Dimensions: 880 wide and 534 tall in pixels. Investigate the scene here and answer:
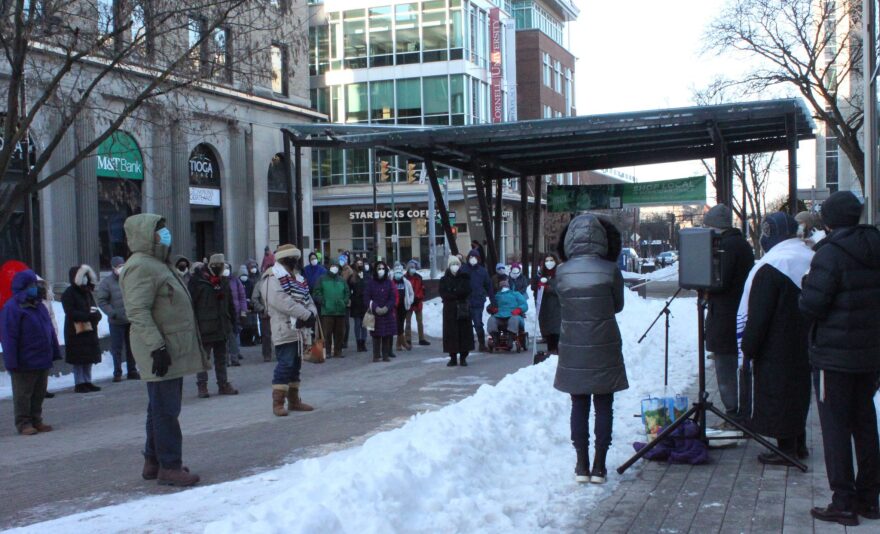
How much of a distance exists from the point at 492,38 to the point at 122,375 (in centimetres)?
3954

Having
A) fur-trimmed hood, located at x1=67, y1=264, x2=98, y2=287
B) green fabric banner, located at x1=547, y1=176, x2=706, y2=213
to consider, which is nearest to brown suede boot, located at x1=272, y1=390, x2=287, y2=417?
fur-trimmed hood, located at x1=67, y1=264, x2=98, y2=287

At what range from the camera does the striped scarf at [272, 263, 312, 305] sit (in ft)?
33.4

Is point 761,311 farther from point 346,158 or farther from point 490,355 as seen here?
point 346,158

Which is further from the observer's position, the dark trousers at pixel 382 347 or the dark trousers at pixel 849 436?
the dark trousers at pixel 382 347

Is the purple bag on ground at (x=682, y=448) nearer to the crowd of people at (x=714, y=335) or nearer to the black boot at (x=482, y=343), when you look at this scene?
the crowd of people at (x=714, y=335)

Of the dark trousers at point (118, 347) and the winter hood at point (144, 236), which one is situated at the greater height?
the winter hood at point (144, 236)

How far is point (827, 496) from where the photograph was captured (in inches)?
236

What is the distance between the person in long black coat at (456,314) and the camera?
49.4ft

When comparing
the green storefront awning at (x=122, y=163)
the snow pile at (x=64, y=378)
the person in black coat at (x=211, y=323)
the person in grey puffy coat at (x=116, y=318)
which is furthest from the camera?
the green storefront awning at (x=122, y=163)

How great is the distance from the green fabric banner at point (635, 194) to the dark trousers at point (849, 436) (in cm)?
1673

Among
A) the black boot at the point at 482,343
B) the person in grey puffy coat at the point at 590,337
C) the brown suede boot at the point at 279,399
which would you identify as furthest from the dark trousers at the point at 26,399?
the black boot at the point at 482,343

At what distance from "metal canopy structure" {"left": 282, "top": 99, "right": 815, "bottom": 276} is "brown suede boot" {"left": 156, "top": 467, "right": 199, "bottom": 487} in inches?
355

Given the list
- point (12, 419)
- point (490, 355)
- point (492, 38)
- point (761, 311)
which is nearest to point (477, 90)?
point (492, 38)

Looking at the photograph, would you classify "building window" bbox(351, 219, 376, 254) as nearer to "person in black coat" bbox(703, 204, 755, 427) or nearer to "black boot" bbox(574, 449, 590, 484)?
"person in black coat" bbox(703, 204, 755, 427)
